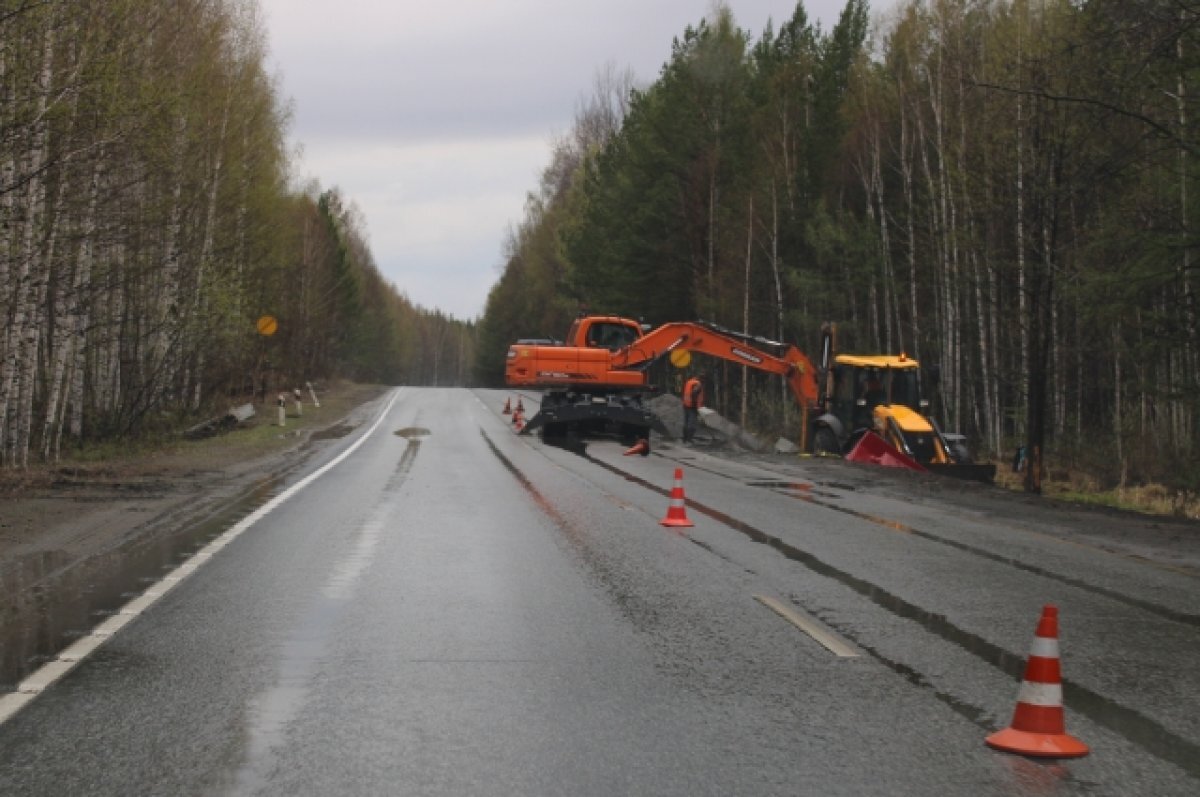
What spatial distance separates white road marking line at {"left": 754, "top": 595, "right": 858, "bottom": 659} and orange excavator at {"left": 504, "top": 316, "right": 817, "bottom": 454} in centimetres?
2239

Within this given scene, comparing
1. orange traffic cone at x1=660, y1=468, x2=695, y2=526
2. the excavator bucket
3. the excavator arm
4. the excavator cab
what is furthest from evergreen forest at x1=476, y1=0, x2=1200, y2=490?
the excavator cab

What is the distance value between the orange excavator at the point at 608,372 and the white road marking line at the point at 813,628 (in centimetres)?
2239

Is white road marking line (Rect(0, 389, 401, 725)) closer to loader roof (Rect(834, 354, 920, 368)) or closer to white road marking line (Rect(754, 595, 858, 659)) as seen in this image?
white road marking line (Rect(754, 595, 858, 659))

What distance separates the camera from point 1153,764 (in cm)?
546

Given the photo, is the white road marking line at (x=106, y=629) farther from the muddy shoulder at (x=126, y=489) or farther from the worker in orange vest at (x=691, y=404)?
the worker in orange vest at (x=691, y=404)

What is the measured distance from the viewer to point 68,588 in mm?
9719

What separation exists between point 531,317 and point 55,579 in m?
95.0

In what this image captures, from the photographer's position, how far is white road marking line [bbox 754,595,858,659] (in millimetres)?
7719

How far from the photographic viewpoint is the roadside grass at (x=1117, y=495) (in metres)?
20.6

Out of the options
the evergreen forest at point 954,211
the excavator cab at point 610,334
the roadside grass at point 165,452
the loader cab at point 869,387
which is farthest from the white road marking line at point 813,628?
the excavator cab at point 610,334

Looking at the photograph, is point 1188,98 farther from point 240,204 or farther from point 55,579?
point 240,204

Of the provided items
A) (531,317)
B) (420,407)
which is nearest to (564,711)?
(420,407)

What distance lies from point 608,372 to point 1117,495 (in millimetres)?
13167

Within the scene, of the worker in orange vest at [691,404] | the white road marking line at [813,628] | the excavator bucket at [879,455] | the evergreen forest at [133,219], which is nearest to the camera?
the white road marking line at [813,628]
